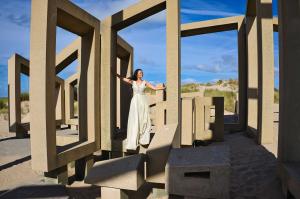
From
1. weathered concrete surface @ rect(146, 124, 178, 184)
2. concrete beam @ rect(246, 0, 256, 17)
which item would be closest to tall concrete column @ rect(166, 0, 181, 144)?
weathered concrete surface @ rect(146, 124, 178, 184)

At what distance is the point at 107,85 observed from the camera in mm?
8062

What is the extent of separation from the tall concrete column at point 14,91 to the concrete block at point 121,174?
9.30 metres

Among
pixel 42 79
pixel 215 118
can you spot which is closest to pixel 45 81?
pixel 42 79

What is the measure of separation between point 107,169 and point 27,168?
4.19m

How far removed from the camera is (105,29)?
816 centimetres

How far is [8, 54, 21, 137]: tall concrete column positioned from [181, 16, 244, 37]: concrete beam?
24.2 feet

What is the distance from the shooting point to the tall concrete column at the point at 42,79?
5688 millimetres

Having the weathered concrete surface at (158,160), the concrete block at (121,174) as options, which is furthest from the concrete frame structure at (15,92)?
the weathered concrete surface at (158,160)

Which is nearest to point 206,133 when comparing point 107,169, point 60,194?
point 107,169

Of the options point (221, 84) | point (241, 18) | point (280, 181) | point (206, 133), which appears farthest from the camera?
point (221, 84)

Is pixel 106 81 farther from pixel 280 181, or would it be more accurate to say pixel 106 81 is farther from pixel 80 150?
pixel 280 181

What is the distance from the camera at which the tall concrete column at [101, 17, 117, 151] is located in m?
8.02

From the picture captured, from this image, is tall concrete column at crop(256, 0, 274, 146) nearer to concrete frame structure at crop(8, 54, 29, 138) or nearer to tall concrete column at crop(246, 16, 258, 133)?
tall concrete column at crop(246, 16, 258, 133)

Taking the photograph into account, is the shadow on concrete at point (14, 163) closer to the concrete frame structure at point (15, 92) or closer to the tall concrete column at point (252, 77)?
the concrete frame structure at point (15, 92)
